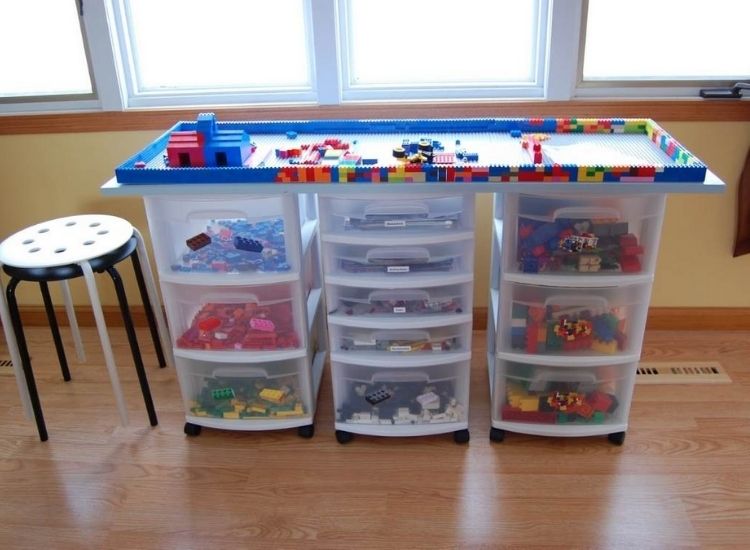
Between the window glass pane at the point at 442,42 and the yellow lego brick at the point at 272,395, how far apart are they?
0.91 meters

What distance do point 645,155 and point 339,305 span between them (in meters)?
0.78

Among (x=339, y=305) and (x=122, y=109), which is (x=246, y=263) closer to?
(x=339, y=305)

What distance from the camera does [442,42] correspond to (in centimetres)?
198

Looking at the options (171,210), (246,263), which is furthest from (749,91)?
Result: (171,210)

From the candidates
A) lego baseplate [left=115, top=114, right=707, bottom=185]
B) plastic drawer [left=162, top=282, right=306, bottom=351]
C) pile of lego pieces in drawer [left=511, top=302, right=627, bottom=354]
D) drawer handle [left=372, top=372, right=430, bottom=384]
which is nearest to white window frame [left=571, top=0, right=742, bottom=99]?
lego baseplate [left=115, top=114, right=707, bottom=185]

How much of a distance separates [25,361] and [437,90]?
131 cm

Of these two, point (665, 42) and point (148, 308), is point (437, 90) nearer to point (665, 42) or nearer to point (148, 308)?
Result: point (665, 42)

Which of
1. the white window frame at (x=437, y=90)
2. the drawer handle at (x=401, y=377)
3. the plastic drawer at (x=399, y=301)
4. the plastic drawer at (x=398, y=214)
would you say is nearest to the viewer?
the plastic drawer at (x=398, y=214)

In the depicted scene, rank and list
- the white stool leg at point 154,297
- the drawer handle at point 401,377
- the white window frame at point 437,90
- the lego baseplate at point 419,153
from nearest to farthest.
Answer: the lego baseplate at point 419,153, the drawer handle at point 401,377, the white stool leg at point 154,297, the white window frame at point 437,90

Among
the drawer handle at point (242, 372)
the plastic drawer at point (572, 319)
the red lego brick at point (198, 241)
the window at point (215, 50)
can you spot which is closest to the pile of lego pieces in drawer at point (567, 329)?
the plastic drawer at point (572, 319)

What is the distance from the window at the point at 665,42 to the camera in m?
1.90

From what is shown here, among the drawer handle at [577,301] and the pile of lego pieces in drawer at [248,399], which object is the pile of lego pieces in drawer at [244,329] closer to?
the pile of lego pieces in drawer at [248,399]

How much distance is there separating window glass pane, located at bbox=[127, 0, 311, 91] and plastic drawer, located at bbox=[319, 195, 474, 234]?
0.65 metres

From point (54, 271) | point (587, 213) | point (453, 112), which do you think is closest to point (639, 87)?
point (453, 112)
